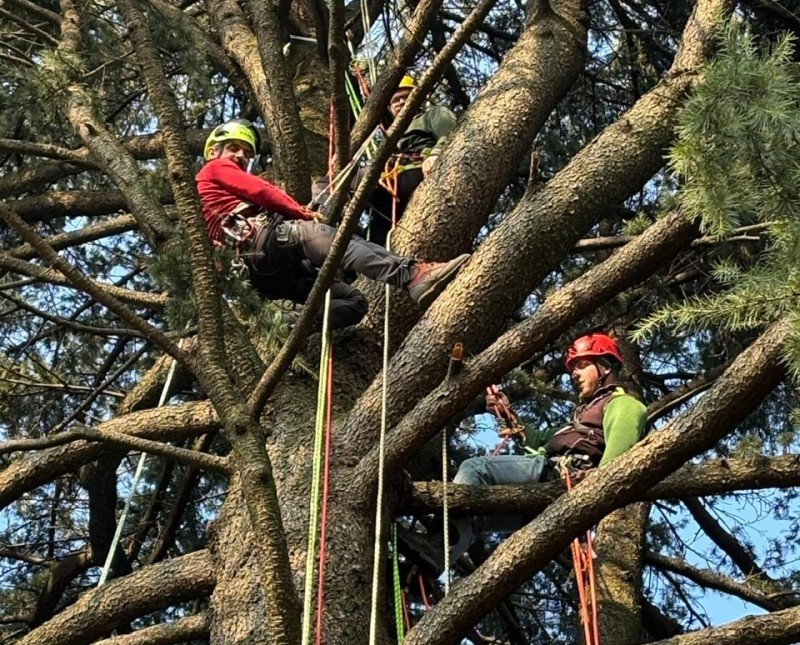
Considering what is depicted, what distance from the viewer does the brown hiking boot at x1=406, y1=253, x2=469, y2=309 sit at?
12.8 feet

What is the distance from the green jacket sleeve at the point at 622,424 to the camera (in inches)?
160

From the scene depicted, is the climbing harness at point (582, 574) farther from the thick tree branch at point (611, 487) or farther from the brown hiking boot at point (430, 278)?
the brown hiking boot at point (430, 278)

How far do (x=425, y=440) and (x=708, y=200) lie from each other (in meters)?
1.21

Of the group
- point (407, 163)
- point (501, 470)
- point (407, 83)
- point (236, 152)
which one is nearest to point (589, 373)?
point (501, 470)

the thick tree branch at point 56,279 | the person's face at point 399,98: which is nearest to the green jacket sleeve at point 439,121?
the person's face at point 399,98

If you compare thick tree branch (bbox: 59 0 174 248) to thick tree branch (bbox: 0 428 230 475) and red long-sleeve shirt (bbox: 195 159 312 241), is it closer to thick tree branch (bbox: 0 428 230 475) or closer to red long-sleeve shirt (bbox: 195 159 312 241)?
red long-sleeve shirt (bbox: 195 159 312 241)

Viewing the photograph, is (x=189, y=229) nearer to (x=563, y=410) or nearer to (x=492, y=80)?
(x=492, y=80)

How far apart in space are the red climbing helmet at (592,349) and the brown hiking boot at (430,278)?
1.00 m

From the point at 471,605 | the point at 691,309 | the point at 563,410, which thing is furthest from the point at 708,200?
the point at 563,410

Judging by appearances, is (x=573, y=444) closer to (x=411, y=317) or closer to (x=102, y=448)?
(x=411, y=317)

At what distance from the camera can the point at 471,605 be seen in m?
2.96

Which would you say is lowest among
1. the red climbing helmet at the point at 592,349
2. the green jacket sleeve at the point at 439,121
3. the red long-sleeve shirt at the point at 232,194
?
the red climbing helmet at the point at 592,349

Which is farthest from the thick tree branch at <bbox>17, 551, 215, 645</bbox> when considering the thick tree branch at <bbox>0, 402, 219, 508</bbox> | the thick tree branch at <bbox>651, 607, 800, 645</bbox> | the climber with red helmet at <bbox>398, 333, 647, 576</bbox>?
the thick tree branch at <bbox>651, 607, 800, 645</bbox>

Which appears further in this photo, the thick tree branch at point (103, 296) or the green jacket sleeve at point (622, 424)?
the green jacket sleeve at point (622, 424)
